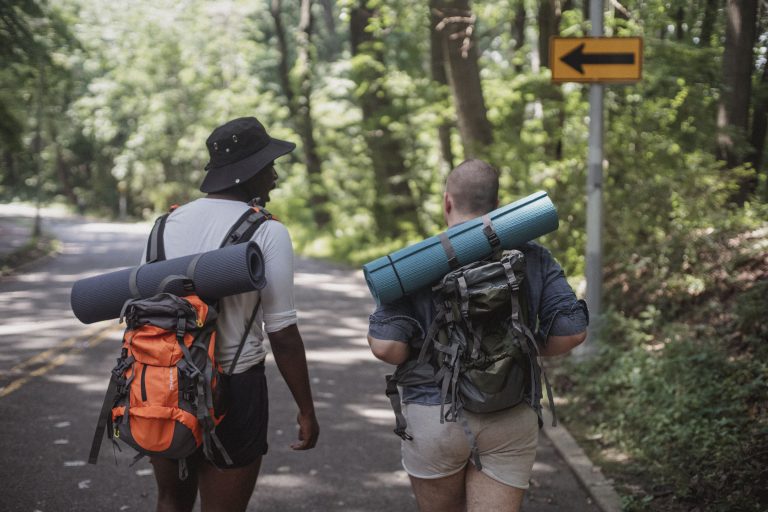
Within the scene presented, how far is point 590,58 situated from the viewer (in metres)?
8.07

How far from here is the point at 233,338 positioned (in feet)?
10.6

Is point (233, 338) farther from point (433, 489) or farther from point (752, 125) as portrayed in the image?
point (752, 125)

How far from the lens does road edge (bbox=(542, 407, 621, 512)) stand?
5.44 m

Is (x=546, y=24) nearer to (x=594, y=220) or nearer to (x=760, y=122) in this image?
(x=760, y=122)

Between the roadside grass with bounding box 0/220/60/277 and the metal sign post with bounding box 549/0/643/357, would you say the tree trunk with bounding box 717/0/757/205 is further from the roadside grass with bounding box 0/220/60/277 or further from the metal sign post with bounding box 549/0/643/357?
the roadside grass with bounding box 0/220/60/277

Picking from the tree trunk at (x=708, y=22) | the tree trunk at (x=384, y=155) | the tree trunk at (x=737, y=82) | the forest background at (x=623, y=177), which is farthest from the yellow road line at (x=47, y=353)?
the tree trunk at (x=384, y=155)

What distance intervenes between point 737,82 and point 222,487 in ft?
32.7

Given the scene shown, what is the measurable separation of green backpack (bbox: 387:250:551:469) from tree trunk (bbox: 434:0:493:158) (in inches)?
432

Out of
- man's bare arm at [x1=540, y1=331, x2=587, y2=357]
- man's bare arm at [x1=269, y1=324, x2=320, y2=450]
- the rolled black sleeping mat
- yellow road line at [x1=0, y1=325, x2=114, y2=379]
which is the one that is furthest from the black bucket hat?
yellow road line at [x1=0, y1=325, x2=114, y2=379]

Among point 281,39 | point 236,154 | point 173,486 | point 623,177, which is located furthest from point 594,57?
point 281,39

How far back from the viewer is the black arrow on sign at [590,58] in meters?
8.05

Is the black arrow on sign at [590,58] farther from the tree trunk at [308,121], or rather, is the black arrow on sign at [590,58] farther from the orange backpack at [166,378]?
the tree trunk at [308,121]

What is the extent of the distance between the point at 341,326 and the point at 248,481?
9.04m

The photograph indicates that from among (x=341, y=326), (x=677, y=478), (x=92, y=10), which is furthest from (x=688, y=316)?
(x=92, y=10)
